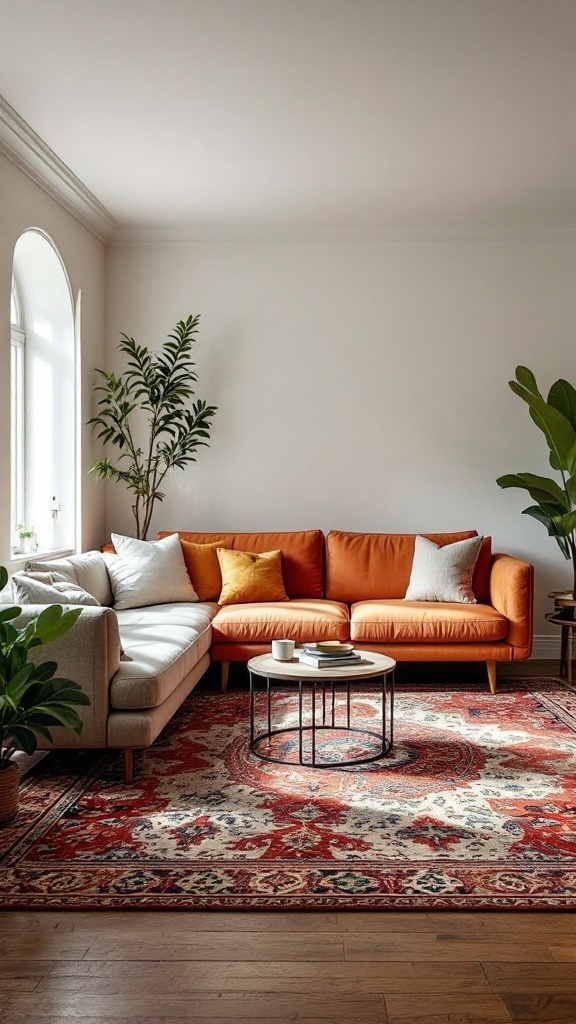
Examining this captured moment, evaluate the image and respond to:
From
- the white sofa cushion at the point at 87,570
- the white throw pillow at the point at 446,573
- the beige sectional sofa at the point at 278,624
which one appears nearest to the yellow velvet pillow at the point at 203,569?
the beige sectional sofa at the point at 278,624

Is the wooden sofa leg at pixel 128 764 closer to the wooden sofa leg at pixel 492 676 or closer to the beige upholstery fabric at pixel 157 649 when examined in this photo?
the beige upholstery fabric at pixel 157 649

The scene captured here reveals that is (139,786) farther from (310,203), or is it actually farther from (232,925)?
(310,203)

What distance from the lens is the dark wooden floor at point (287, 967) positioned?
6.70 feet

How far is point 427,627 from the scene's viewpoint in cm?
532

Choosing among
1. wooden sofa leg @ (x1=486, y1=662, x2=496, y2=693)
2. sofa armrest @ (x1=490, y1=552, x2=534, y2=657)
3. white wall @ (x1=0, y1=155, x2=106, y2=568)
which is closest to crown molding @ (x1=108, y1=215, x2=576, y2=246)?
white wall @ (x1=0, y1=155, x2=106, y2=568)

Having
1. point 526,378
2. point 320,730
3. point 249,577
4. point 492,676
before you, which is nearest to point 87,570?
point 249,577

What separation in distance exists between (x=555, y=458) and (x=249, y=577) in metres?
Answer: 2.12

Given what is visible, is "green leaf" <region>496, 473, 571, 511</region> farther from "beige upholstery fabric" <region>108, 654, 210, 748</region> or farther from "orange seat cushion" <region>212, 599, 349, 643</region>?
"beige upholstery fabric" <region>108, 654, 210, 748</region>

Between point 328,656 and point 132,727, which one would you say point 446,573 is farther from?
point 132,727

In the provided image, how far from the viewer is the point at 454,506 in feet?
21.6

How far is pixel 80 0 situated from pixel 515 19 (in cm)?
167

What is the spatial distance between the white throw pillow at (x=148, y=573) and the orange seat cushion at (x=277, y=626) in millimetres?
418

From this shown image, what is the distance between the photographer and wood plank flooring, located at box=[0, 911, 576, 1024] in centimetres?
204

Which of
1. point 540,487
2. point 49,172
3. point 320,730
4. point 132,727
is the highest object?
point 49,172
